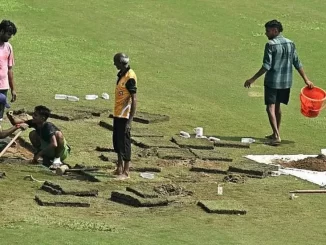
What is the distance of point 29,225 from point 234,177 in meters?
4.36

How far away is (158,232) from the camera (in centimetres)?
1256

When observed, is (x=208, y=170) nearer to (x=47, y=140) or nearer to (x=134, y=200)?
(x=47, y=140)

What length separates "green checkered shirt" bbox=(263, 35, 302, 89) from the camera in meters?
19.0

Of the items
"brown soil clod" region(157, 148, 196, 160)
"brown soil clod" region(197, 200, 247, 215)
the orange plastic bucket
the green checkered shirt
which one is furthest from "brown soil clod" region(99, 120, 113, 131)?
"brown soil clod" region(197, 200, 247, 215)

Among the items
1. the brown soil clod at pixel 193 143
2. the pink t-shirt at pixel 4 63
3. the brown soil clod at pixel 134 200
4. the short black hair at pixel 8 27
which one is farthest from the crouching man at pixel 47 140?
the brown soil clod at pixel 193 143

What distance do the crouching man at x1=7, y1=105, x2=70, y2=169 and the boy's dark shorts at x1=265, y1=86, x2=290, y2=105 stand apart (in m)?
4.51

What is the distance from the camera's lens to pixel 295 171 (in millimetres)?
16656

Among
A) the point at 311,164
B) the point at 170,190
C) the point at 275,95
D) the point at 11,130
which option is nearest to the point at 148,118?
the point at 275,95

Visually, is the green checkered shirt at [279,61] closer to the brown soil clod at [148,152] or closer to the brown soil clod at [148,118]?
the brown soil clod at [148,118]

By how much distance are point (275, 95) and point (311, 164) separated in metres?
2.47

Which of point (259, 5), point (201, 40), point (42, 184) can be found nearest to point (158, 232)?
point (42, 184)

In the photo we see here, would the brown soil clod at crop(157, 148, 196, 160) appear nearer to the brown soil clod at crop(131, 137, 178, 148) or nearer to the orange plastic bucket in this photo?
the brown soil clod at crop(131, 137, 178, 148)

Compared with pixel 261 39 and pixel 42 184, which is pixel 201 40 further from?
pixel 42 184

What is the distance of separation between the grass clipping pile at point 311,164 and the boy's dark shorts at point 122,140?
2979 millimetres
